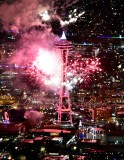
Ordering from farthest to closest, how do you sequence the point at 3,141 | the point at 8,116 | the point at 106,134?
the point at 8,116 < the point at 106,134 < the point at 3,141

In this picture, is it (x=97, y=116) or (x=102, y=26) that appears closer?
(x=97, y=116)

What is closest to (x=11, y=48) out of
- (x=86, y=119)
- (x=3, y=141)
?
(x=86, y=119)

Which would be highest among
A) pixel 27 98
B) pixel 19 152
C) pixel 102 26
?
pixel 102 26

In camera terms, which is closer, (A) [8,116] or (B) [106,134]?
(B) [106,134]

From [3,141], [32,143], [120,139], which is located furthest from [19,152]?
[120,139]

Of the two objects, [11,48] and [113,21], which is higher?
[113,21]

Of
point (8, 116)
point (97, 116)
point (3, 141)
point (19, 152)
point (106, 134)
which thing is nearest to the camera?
point (19, 152)

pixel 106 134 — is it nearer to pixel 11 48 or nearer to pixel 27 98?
pixel 11 48

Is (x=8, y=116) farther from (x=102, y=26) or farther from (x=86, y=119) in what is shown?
(x=102, y=26)

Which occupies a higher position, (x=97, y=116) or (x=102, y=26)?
(x=102, y=26)
